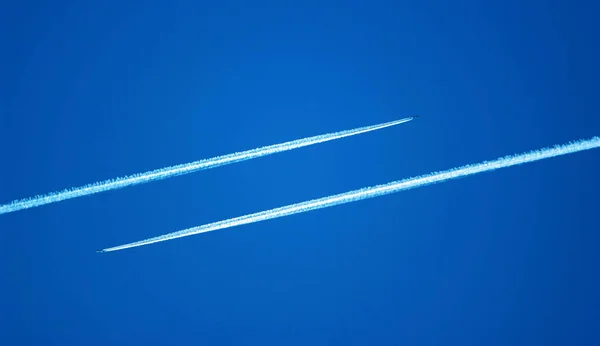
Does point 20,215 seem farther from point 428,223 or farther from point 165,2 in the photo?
point 428,223

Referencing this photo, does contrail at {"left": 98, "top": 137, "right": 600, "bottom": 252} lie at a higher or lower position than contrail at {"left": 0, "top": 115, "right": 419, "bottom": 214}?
lower

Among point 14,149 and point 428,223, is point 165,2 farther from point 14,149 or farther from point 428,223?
point 428,223

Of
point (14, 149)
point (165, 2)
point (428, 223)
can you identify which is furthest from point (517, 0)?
point (14, 149)

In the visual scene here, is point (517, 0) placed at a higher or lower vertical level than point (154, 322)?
higher

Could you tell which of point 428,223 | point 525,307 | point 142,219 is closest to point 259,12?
point 142,219

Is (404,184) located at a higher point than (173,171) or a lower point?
lower

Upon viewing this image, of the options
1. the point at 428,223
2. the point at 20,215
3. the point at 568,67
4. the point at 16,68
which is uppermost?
the point at 16,68

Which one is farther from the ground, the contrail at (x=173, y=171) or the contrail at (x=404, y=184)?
the contrail at (x=173, y=171)
